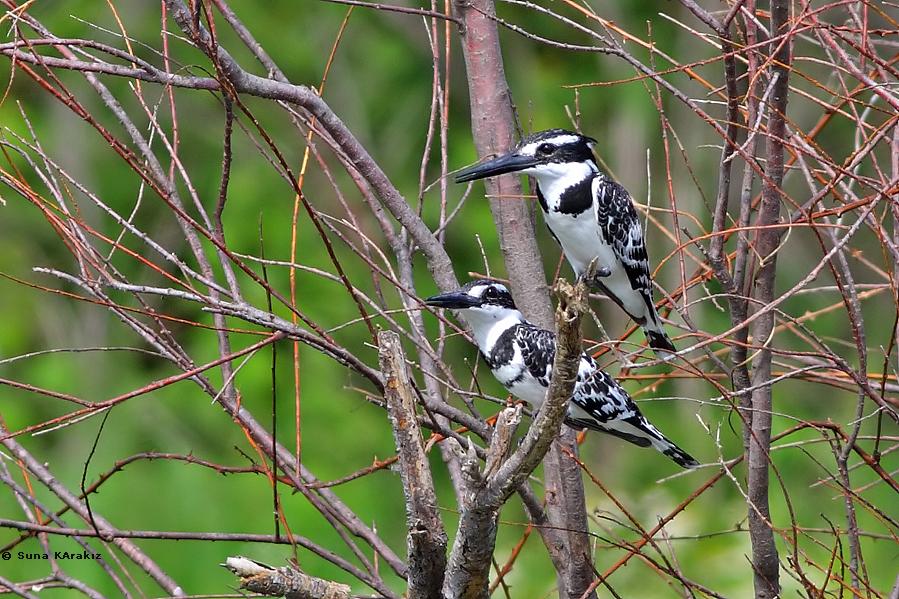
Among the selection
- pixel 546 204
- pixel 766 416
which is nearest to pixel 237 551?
pixel 546 204

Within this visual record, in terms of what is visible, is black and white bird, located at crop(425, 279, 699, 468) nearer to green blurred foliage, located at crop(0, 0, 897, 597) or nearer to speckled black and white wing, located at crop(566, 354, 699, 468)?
speckled black and white wing, located at crop(566, 354, 699, 468)

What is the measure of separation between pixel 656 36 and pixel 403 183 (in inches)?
91.2

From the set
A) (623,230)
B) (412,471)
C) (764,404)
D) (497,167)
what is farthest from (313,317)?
(412,471)

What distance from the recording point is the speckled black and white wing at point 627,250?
10.5 ft

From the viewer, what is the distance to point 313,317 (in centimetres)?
573

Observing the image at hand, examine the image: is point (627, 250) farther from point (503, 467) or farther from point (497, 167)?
point (503, 467)

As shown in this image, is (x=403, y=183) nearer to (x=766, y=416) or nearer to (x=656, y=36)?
(x=656, y=36)

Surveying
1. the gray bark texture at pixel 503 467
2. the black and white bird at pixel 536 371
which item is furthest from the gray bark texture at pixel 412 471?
the black and white bird at pixel 536 371

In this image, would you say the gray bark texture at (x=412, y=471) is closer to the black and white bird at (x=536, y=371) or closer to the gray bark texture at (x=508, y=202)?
the gray bark texture at (x=508, y=202)

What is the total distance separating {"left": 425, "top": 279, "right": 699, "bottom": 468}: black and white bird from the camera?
125 inches

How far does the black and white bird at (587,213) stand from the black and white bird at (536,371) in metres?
0.24

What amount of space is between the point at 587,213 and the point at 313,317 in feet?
9.25

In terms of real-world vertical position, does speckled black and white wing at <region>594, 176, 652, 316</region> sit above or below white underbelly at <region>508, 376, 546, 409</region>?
above

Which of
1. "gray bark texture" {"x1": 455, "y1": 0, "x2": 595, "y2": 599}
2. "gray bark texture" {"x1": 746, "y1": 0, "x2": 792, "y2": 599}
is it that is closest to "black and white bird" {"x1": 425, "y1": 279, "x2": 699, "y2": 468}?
"gray bark texture" {"x1": 455, "y1": 0, "x2": 595, "y2": 599}
